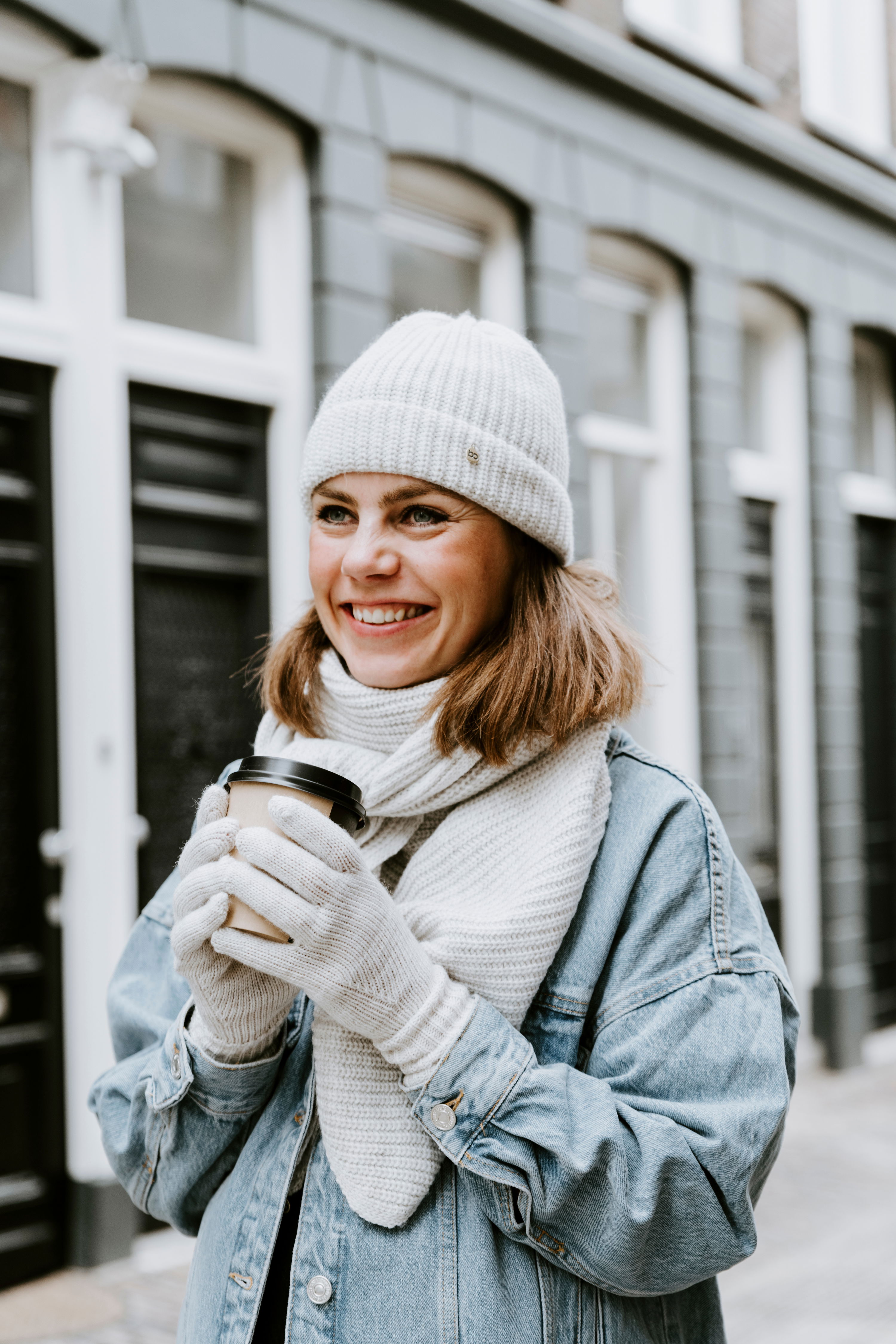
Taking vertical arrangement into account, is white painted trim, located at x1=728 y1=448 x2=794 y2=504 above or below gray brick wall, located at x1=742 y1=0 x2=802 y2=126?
below

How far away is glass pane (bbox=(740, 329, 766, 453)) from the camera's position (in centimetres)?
754

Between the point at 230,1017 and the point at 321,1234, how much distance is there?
245 millimetres

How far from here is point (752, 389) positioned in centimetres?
761

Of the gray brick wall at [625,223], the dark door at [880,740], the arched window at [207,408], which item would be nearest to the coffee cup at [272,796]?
the arched window at [207,408]

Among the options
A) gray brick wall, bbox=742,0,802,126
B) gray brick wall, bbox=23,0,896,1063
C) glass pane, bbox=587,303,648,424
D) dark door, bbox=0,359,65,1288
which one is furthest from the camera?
gray brick wall, bbox=742,0,802,126

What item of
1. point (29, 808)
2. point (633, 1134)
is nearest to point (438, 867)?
point (633, 1134)

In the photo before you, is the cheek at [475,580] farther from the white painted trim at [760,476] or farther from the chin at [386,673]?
the white painted trim at [760,476]

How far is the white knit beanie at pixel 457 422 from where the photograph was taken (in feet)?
4.58

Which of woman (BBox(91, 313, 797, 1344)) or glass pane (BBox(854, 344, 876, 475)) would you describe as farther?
glass pane (BBox(854, 344, 876, 475))

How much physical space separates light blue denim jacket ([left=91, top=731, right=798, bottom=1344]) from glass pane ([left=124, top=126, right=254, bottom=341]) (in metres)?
3.70

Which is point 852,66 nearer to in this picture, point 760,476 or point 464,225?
point 760,476

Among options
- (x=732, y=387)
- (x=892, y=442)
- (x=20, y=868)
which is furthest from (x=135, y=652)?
(x=892, y=442)

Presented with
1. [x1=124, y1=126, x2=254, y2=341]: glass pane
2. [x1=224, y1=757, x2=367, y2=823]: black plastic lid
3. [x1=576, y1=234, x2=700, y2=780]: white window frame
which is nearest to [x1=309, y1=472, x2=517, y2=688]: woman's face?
[x1=224, y1=757, x2=367, y2=823]: black plastic lid

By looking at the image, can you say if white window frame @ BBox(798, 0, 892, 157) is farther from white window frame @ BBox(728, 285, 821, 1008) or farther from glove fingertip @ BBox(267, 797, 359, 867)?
glove fingertip @ BBox(267, 797, 359, 867)
